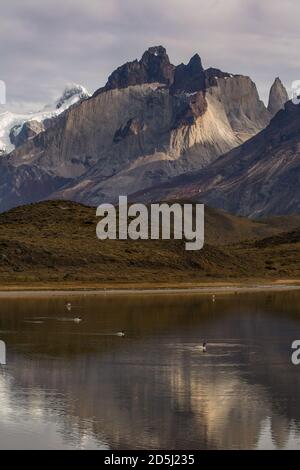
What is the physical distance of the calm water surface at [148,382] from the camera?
177 feet

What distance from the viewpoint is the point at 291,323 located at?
119500 mm

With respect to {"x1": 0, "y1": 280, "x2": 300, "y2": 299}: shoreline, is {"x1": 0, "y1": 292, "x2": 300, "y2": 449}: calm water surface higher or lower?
lower

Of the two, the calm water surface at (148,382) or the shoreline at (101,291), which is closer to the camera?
the calm water surface at (148,382)

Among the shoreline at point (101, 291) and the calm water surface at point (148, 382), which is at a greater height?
the shoreline at point (101, 291)

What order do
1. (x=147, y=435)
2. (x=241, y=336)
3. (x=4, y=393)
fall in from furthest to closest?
(x=241, y=336)
(x=4, y=393)
(x=147, y=435)

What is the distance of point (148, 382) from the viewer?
234 ft

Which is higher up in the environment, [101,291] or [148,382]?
[101,291]

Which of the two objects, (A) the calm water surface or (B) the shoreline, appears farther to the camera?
(B) the shoreline

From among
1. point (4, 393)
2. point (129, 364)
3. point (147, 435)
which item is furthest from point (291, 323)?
point (147, 435)

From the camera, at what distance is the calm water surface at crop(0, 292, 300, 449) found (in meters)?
54.0

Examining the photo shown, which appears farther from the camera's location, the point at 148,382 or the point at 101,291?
the point at 101,291
